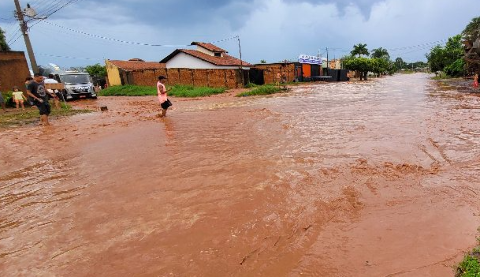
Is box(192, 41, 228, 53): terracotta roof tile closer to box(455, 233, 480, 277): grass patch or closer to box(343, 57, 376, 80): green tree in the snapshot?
box(343, 57, 376, 80): green tree

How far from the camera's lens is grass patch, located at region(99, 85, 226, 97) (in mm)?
21472

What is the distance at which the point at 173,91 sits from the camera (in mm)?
23219

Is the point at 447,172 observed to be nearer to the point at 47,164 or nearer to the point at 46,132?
the point at 47,164

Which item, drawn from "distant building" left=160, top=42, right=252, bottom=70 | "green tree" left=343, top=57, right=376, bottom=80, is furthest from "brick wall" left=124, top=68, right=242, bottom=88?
"green tree" left=343, top=57, right=376, bottom=80

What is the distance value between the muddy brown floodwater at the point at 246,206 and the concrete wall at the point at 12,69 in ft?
32.5

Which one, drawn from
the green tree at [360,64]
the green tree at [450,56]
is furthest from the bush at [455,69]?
the green tree at [360,64]

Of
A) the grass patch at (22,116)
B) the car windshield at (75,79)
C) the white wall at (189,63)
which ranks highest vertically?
the white wall at (189,63)

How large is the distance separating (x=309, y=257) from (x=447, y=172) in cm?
296

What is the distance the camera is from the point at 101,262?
2.58 meters

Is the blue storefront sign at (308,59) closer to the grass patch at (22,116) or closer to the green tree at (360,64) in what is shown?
the green tree at (360,64)

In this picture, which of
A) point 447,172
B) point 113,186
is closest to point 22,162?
point 113,186

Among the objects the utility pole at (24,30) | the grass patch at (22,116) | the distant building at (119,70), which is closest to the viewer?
the grass patch at (22,116)

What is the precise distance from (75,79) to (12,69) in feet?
20.4

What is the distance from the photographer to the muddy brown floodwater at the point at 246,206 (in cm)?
253
